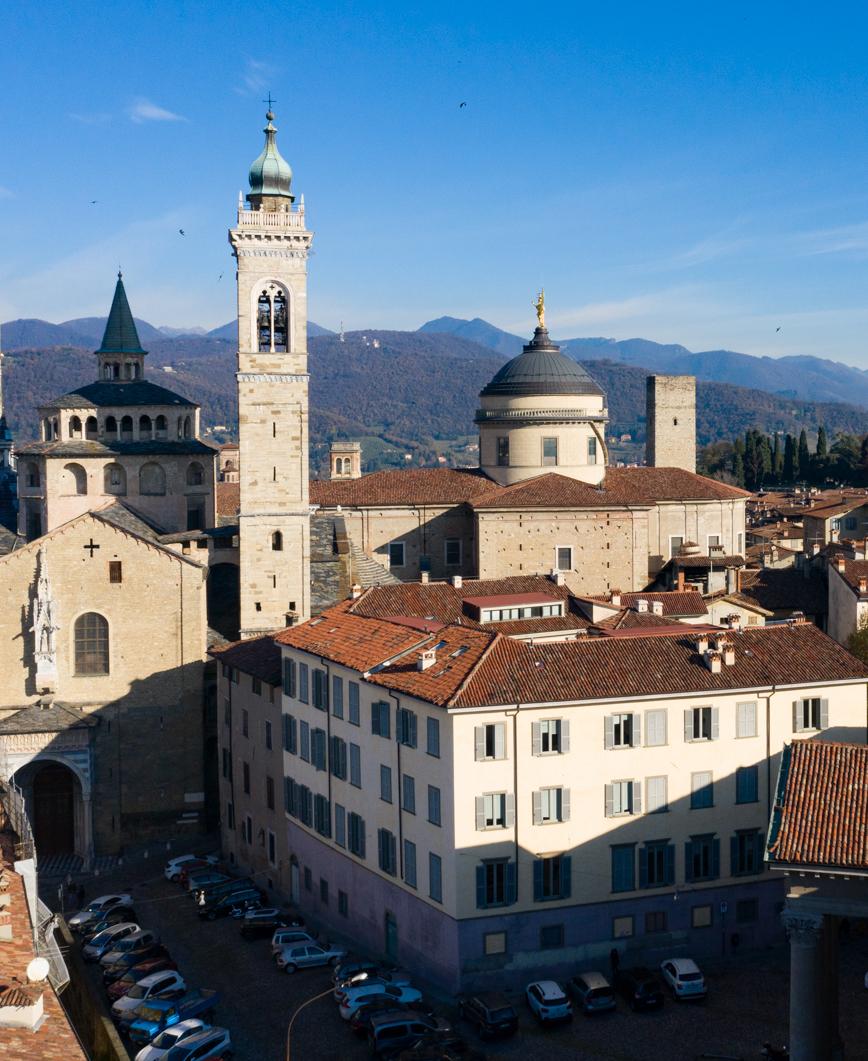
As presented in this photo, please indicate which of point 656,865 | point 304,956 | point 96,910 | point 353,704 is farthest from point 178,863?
point 656,865

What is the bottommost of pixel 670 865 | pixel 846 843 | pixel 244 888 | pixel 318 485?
pixel 244 888

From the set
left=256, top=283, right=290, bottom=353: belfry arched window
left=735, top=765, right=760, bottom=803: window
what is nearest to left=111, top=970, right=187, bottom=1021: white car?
left=735, top=765, right=760, bottom=803: window

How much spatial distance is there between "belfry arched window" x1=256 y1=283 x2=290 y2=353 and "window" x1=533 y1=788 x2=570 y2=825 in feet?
76.5

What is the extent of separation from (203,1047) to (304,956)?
591 cm

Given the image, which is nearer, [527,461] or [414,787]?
[414,787]

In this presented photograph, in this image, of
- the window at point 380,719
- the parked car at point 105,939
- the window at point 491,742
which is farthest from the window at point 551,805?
the parked car at point 105,939

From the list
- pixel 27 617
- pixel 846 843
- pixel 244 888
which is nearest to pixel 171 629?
pixel 27 617

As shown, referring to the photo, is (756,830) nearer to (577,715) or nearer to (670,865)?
(670,865)

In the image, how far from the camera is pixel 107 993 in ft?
119

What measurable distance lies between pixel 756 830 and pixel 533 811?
6.13 meters

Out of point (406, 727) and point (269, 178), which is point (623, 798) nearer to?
point (406, 727)

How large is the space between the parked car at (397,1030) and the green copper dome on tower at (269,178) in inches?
1228

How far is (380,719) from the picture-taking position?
3856 cm

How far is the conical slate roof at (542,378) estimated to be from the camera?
70.8m
